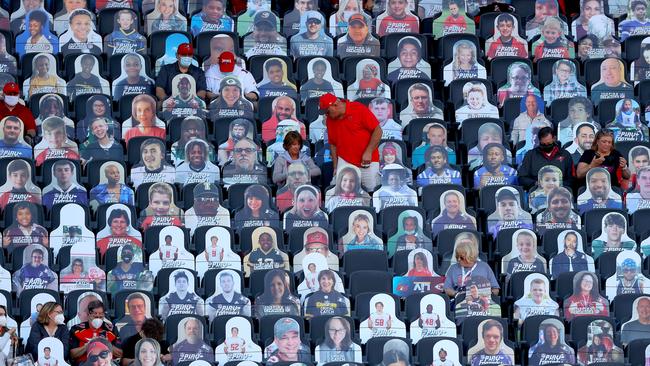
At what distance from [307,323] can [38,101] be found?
385 cm

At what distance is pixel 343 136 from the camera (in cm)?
2092

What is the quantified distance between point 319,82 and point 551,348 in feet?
14.0

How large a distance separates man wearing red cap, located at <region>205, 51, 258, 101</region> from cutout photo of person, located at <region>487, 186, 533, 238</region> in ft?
8.61

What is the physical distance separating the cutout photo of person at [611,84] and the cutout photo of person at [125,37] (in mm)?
4134

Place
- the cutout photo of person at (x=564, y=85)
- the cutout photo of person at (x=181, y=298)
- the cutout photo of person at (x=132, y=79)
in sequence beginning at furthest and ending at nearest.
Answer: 1. the cutout photo of person at (x=564, y=85)
2. the cutout photo of person at (x=132, y=79)
3. the cutout photo of person at (x=181, y=298)

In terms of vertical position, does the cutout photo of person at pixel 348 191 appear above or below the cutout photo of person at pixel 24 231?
above

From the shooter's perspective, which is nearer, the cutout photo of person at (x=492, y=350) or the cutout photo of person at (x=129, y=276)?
the cutout photo of person at (x=492, y=350)

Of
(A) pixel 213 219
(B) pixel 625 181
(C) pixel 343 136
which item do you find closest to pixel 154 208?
(A) pixel 213 219

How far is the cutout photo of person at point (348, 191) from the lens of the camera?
2062 cm

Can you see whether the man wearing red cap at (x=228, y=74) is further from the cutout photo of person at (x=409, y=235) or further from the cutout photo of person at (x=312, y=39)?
the cutout photo of person at (x=409, y=235)

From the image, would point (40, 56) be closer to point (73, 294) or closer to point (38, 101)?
point (38, 101)

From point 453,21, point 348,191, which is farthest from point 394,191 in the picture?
point 453,21

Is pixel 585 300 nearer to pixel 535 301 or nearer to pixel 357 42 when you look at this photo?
pixel 535 301

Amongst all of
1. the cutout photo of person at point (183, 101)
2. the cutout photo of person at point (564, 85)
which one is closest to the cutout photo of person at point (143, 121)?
the cutout photo of person at point (183, 101)
